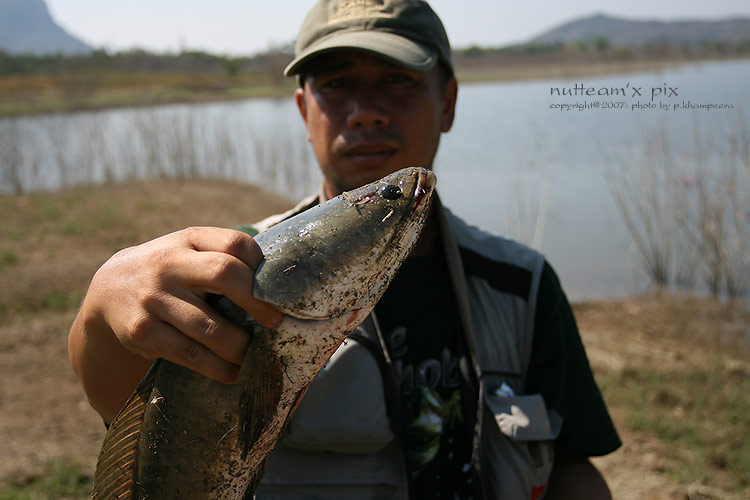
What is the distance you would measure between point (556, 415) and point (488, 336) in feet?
1.23

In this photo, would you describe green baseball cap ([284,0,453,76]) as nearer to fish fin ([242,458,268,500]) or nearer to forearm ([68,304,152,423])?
forearm ([68,304,152,423])

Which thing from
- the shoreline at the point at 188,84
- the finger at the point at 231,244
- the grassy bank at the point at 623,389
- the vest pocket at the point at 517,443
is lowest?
the grassy bank at the point at 623,389

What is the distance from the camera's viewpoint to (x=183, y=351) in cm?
138

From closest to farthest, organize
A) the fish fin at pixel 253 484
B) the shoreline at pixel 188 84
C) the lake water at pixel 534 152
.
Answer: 1. the fish fin at pixel 253 484
2. the lake water at pixel 534 152
3. the shoreline at pixel 188 84

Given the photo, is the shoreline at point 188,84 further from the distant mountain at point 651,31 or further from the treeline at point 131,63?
the distant mountain at point 651,31

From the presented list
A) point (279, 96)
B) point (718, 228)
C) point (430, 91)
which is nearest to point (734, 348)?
point (718, 228)

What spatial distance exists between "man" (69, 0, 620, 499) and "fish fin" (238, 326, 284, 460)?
1.63 ft

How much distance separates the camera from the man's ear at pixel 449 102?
2.49 meters

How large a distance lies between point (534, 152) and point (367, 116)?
10084 mm

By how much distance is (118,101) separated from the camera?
39.3 metres

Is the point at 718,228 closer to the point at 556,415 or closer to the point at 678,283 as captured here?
the point at 678,283

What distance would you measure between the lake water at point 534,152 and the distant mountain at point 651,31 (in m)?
4.76

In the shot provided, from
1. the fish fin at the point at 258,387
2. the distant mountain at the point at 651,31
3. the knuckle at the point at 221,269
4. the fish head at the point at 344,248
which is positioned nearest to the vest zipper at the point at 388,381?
the fish head at the point at 344,248

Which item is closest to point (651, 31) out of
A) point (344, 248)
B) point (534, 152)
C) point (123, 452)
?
point (534, 152)
